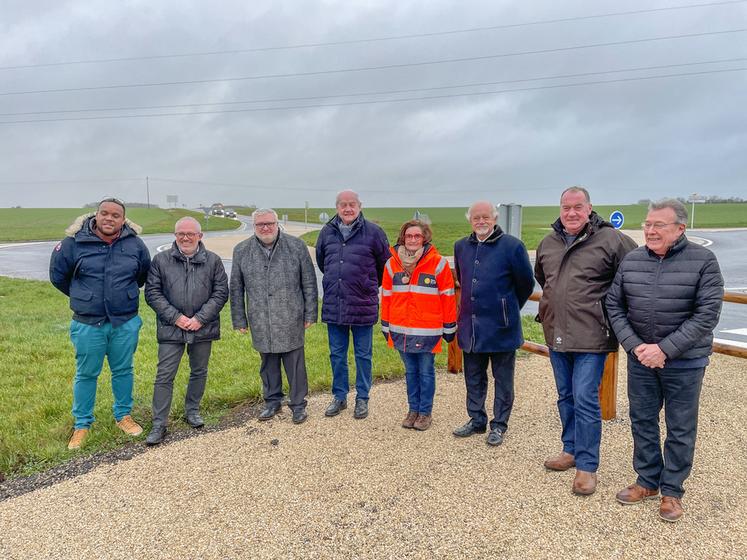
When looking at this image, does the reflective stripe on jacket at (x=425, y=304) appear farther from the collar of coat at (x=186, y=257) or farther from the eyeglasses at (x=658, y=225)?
the collar of coat at (x=186, y=257)

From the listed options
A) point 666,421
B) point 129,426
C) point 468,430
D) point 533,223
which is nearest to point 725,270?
point 468,430

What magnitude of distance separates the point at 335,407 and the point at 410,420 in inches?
30.5

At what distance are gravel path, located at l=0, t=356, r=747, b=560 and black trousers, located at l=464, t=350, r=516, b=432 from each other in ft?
0.64

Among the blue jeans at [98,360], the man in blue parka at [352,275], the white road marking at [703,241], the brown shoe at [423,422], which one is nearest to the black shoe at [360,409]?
the man in blue parka at [352,275]

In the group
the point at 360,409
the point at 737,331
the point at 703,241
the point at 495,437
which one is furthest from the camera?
the point at 703,241

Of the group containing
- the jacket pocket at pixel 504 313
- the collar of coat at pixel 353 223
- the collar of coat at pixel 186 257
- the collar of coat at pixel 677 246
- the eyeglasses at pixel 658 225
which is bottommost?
the jacket pocket at pixel 504 313

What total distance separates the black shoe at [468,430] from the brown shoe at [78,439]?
318 centimetres

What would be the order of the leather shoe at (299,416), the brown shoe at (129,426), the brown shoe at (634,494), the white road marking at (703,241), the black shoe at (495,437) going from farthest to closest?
the white road marking at (703,241) → the leather shoe at (299,416) → the brown shoe at (129,426) → the black shoe at (495,437) → the brown shoe at (634,494)

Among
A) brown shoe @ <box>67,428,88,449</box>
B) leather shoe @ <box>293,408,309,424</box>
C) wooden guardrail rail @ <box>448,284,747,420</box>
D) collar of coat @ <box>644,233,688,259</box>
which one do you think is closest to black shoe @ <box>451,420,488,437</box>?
wooden guardrail rail @ <box>448,284,747,420</box>

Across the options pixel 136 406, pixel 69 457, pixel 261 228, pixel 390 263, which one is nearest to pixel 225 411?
pixel 136 406

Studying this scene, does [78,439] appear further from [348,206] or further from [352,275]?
[348,206]

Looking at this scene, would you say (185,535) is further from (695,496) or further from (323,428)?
(695,496)

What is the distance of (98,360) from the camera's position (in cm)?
428

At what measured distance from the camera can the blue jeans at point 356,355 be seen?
15.7ft
